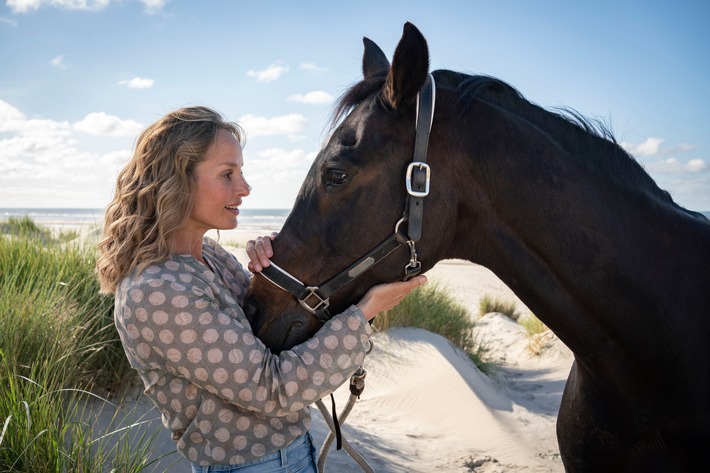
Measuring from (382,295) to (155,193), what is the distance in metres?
0.89

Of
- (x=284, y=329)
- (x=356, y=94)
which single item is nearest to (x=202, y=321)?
(x=284, y=329)

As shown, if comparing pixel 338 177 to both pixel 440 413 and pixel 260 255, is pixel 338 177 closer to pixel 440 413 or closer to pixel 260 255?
pixel 260 255

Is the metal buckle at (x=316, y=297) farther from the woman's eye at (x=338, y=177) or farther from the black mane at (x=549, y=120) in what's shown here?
the black mane at (x=549, y=120)

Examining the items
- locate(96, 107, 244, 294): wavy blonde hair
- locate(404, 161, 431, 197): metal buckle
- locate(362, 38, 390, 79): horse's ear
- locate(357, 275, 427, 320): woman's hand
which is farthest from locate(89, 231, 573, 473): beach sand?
locate(362, 38, 390, 79): horse's ear

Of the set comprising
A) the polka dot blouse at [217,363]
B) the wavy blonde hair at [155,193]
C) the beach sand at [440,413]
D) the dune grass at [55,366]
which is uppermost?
the wavy blonde hair at [155,193]

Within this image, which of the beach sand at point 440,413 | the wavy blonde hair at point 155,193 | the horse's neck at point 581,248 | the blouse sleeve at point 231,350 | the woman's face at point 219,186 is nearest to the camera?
the blouse sleeve at point 231,350

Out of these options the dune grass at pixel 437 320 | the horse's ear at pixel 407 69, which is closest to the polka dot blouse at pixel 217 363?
the horse's ear at pixel 407 69

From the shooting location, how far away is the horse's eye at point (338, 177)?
5.63 ft

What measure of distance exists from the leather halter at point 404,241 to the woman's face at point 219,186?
0.37m

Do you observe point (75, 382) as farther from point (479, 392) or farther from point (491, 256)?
point (479, 392)

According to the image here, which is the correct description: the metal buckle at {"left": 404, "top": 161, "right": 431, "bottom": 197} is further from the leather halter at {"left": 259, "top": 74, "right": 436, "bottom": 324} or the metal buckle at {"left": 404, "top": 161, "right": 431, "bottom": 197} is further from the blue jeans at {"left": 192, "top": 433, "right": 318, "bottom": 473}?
the blue jeans at {"left": 192, "top": 433, "right": 318, "bottom": 473}

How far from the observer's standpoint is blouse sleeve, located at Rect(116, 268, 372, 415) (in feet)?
5.20

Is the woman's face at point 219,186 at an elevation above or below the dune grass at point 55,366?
above

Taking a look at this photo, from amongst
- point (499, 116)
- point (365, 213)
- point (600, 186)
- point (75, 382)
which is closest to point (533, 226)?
point (600, 186)
